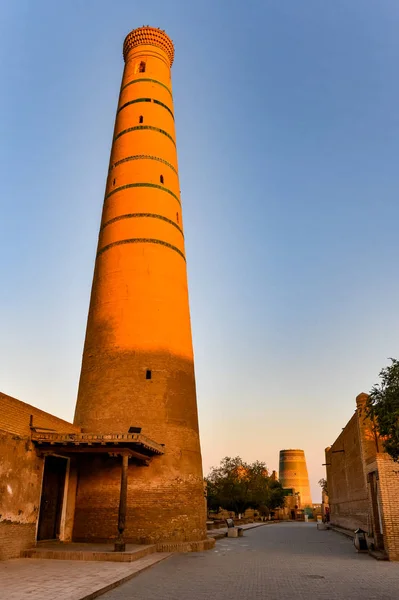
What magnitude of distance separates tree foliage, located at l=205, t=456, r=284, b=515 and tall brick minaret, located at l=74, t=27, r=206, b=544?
26.2m

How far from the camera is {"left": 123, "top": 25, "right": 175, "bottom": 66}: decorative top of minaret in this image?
883 inches

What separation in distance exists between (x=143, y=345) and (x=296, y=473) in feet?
191

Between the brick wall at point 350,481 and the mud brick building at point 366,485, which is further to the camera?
the brick wall at point 350,481

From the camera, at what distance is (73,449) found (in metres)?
12.8

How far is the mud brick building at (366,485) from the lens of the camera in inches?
488

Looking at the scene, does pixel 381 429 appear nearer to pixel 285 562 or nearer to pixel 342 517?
pixel 285 562

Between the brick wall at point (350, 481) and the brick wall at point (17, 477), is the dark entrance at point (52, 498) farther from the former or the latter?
the brick wall at point (350, 481)

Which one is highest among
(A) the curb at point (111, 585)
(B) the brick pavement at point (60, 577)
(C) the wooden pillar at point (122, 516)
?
(C) the wooden pillar at point (122, 516)

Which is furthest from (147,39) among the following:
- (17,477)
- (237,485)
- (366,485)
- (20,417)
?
(237,485)

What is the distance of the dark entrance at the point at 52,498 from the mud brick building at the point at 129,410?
0.09 ft

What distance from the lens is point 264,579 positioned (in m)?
8.99

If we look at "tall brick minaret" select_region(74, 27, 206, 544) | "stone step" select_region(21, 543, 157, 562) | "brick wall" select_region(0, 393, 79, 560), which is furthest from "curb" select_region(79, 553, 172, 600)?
"tall brick minaret" select_region(74, 27, 206, 544)

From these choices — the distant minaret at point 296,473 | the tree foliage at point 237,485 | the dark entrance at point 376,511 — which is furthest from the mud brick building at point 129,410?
the distant minaret at point 296,473

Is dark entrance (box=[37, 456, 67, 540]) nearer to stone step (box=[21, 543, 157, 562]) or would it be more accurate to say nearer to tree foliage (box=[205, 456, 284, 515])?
stone step (box=[21, 543, 157, 562])
